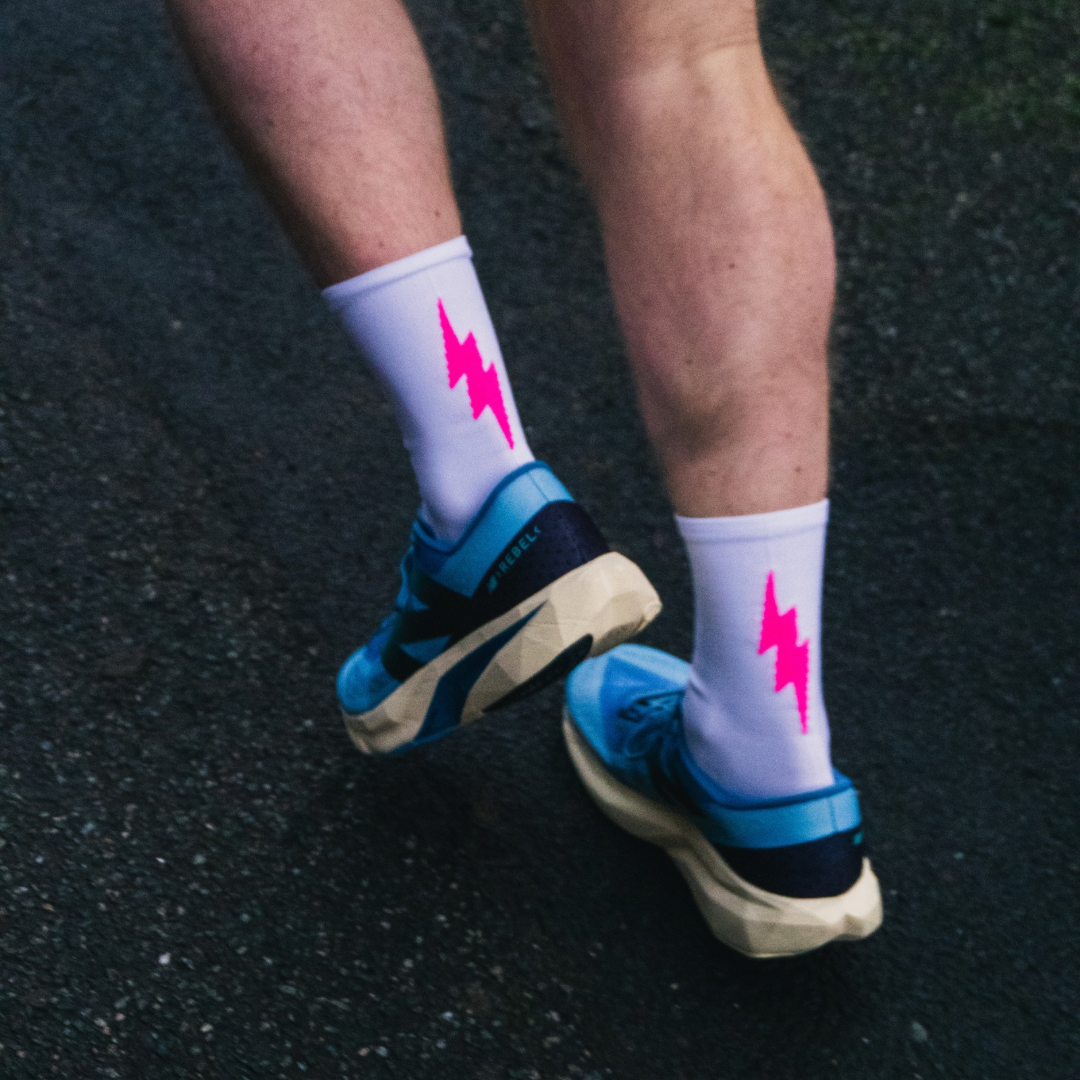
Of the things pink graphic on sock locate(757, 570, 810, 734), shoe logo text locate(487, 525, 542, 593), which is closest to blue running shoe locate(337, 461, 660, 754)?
shoe logo text locate(487, 525, 542, 593)

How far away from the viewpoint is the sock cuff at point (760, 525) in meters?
1.15

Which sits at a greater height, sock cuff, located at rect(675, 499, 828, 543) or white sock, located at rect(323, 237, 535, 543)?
white sock, located at rect(323, 237, 535, 543)

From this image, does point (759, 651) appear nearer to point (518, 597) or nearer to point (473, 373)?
point (518, 597)

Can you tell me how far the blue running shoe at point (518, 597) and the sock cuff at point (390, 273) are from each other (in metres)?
0.23

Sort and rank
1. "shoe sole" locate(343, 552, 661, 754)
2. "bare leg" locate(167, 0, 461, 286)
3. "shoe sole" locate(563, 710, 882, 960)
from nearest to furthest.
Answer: "bare leg" locate(167, 0, 461, 286)
"shoe sole" locate(343, 552, 661, 754)
"shoe sole" locate(563, 710, 882, 960)

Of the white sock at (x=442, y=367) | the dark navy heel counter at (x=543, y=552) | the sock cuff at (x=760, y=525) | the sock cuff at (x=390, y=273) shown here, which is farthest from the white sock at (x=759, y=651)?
the sock cuff at (x=390, y=273)

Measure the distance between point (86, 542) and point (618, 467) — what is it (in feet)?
2.72

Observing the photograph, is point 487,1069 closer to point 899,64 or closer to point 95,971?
point 95,971

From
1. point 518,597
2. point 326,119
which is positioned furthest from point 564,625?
point 326,119

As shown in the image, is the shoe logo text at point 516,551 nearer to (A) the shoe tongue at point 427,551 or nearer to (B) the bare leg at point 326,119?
(A) the shoe tongue at point 427,551

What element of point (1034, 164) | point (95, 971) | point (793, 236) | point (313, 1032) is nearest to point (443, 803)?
point (313, 1032)

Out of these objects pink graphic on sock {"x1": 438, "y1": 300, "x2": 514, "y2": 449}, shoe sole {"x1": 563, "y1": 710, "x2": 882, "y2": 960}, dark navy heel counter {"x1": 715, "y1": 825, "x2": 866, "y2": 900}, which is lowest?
shoe sole {"x1": 563, "y1": 710, "x2": 882, "y2": 960}

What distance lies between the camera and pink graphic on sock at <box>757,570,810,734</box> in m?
1.18

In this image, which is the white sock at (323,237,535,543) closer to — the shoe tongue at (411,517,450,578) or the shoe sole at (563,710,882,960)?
the shoe tongue at (411,517,450,578)
